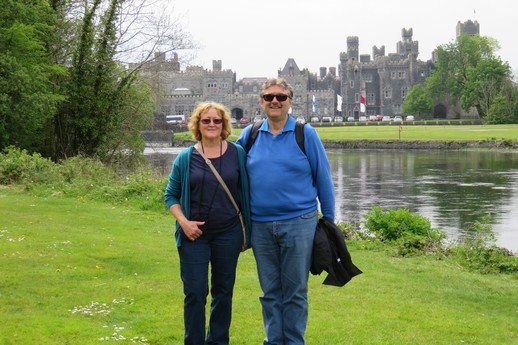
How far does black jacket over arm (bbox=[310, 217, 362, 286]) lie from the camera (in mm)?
5668

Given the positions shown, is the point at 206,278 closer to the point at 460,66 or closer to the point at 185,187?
the point at 185,187

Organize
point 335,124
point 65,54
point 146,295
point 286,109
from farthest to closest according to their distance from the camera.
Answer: point 335,124 → point 65,54 → point 146,295 → point 286,109

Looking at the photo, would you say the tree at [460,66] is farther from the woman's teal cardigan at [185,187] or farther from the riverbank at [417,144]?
the woman's teal cardigan at [185,187]

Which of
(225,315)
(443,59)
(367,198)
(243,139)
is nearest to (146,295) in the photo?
(225,315)

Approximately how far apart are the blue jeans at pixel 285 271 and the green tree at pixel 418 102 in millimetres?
99442

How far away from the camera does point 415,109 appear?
340 feet

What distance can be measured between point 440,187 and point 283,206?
23.9 metres

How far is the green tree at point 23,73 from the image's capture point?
2455cm

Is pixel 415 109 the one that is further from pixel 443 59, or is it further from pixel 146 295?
pixel 146 295

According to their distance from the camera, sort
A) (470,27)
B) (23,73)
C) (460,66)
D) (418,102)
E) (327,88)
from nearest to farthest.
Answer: (23,73) < (460,66) < (418,102) < (327,88) < (470,27)

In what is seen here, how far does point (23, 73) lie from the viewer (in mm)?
24469

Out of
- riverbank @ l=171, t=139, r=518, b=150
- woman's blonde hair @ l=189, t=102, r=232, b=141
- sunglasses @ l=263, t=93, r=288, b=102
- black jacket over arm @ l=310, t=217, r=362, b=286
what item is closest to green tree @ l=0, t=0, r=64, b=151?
woman's blonde hair @ l=189, t=102, r=232, b=141

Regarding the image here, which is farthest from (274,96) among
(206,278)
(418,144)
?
(418,144)

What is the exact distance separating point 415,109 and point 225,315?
332 feet
